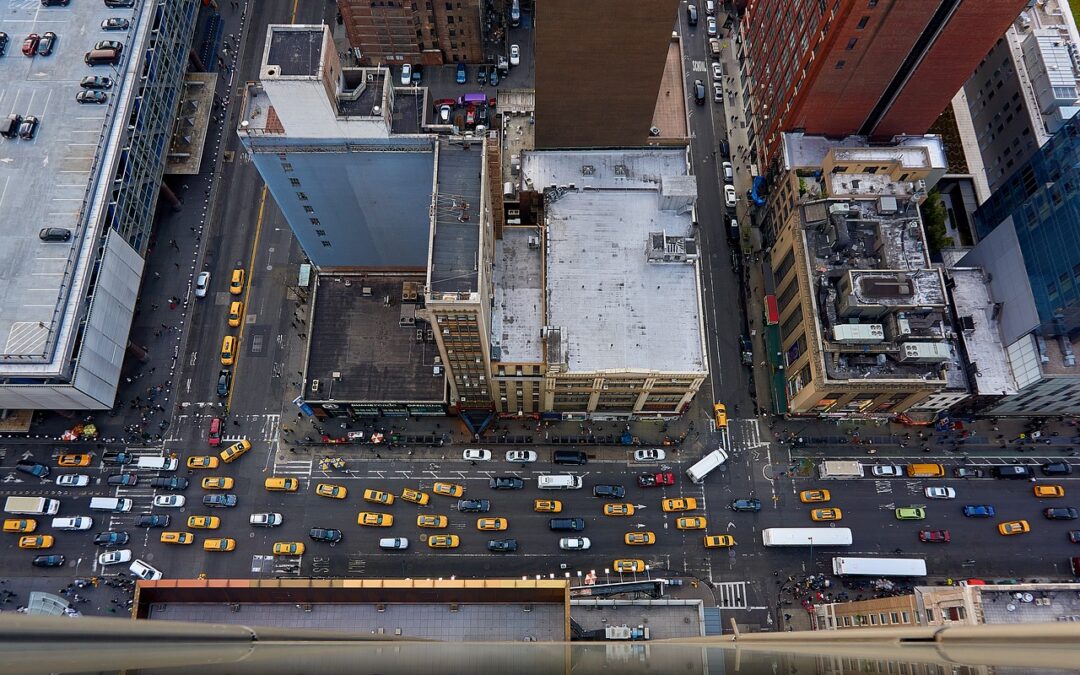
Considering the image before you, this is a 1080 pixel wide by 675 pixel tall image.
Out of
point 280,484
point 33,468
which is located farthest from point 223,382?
point 33,468

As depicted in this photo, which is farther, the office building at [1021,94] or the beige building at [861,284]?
the office building at [1021,94]

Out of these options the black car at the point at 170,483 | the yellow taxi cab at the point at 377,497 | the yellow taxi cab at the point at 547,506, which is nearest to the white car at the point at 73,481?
the black car at the point at 170,483

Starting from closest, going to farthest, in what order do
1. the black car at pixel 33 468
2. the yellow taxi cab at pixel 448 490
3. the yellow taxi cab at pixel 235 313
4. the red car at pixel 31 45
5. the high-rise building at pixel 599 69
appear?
the high-rise building at pixel 599 69
the black car at pixel 33 468
the yellow taxi cab at pixel 448 490
the red car at pixel 31 45
the yellow taxi cab at pixel 235 313

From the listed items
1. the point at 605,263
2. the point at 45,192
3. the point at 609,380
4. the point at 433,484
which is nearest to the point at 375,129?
the point at 605,263

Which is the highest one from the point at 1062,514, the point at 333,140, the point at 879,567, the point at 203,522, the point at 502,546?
the point at 333,140

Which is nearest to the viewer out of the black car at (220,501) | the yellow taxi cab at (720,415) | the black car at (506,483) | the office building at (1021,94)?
the black car at (220,501)

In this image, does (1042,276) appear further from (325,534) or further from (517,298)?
(325,534)

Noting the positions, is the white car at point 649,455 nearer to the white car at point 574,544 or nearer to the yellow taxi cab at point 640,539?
the yellow taxi cab at point 640,539
